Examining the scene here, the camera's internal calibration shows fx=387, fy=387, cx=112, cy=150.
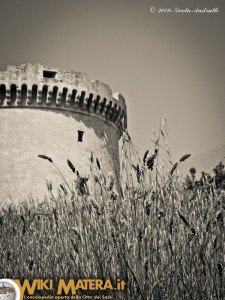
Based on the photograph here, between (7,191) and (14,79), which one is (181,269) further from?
(14,79)

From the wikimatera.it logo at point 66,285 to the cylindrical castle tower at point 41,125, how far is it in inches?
443

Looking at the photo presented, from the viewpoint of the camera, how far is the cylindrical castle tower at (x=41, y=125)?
46.4 feet

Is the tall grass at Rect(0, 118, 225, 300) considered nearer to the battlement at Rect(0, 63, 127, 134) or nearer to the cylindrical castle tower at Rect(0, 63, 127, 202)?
the cylindrical castle tower at Rect(0, 63, 127, 202)

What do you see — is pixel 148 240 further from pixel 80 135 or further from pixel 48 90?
pixel 80 135

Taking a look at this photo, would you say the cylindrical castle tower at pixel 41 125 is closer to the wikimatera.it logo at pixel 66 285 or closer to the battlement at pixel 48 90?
the battlement at pixel 48 90

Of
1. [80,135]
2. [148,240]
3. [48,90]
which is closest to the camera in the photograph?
[148,240]

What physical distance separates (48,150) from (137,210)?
492 inches

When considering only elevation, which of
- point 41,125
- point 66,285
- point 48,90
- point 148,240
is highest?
point 48,90

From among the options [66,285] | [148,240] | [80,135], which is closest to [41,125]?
[80,135]

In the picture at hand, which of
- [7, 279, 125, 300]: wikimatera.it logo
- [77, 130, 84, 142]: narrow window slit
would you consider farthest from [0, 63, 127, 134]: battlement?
[7, 279, 125, 300]: wikimatera.it logo

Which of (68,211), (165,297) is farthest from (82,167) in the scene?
(165,297)

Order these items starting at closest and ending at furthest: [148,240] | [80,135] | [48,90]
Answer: [148,240] → [48,90] → [80,135]

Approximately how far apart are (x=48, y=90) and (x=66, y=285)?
1273cm

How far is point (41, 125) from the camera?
14742 mm
